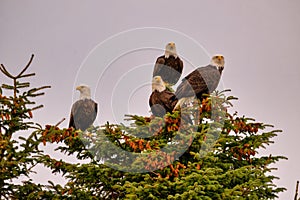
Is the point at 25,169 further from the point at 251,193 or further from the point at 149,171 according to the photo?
the point at 251,193

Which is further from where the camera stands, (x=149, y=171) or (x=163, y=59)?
(x=163, y=59)

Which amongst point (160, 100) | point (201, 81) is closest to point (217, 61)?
point (201, 81)

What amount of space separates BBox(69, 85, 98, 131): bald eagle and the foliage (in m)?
1.84

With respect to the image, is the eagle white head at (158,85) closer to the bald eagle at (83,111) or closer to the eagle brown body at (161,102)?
the eagle brown body at (161,102)

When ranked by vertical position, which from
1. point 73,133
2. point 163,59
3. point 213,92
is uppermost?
point 163,59

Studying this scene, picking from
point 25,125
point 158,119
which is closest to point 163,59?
point 158,119

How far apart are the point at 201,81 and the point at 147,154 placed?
325cm

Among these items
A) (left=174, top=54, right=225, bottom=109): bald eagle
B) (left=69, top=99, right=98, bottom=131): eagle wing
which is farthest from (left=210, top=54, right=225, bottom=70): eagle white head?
(left=69, top=99, right=98, bottom=131): eagle wing

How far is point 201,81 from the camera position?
11.2 metres

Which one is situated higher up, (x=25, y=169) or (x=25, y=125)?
(x=25, y=125)

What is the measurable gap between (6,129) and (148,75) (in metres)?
4.31

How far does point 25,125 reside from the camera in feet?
30.3

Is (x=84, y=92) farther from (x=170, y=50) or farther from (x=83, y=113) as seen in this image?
(x=170, y=50)

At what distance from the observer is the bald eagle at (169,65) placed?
12922 millimetres
